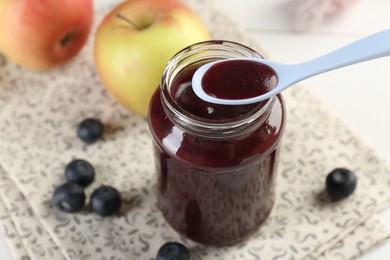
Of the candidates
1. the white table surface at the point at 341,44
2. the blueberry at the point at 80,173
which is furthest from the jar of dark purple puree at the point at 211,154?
the white table surface at the point at 341,44

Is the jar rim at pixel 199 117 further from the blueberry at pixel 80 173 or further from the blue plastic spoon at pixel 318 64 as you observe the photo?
the blueberry at pixel 80 173

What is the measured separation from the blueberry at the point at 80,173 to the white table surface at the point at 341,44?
1.29ft

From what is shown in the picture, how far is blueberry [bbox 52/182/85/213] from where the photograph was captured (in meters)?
0.87

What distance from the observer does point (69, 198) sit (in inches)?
34.2

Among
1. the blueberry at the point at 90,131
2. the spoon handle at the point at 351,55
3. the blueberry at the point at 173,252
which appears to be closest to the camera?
the spoon handle at the point at 351,55

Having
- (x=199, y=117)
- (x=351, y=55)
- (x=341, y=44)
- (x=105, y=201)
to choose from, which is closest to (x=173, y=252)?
(x=105, y=201)

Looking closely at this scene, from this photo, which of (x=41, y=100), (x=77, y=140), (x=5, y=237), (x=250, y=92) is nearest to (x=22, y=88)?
(x=41, y=100)

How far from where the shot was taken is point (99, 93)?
1.04m

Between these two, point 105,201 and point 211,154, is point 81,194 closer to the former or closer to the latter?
point 105,201

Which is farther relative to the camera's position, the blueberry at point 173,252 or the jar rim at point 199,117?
the blueberry at point 173,252

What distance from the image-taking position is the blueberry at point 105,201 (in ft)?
2.84

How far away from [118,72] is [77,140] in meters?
0.14

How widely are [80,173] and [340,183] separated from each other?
15.5 inches

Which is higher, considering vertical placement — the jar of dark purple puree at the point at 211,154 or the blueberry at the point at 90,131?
the jar of dark purple puree at the point at 211,154
